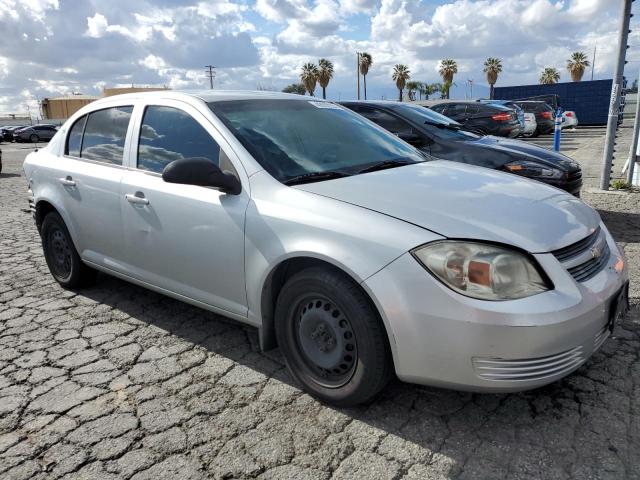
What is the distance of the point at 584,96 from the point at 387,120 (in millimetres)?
27163

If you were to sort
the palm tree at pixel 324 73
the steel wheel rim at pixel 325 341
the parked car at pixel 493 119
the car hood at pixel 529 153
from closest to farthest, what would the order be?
the steel wheel rim at pixel 325 341 → the car hood at pixel 529 153 → the parked car at pixel 493 119 → the palm tree at pixel 324 73

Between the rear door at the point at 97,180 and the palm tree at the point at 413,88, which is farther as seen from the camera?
the palm tree at the point at 413,88

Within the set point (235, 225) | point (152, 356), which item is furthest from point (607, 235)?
point (152, 356)

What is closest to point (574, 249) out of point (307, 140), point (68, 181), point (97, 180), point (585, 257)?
point (585, 257)

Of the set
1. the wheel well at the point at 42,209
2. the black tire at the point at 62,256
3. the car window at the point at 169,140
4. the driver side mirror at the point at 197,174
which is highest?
the car window at the point at 169,140

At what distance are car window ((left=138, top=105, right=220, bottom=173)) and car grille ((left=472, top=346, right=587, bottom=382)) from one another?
1.80 metres

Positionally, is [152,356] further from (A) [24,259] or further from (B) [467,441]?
(A) [24,259]

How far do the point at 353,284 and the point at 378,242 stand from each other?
0.24 metres

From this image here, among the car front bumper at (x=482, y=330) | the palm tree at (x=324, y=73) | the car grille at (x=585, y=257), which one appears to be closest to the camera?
the car front bumper at (x=482, y=330)

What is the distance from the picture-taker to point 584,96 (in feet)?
95.7

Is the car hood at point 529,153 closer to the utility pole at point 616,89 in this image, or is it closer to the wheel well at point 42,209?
the utility pole at point 616,89

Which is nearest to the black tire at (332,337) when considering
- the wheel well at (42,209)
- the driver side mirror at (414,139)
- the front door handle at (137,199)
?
the front door handle at (137,199)

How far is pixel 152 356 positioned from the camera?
340 cm

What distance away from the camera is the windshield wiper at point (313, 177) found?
285cm
